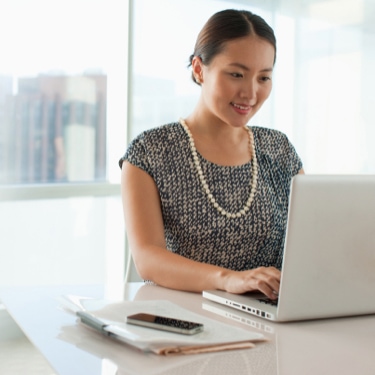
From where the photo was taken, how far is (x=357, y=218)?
1.39m

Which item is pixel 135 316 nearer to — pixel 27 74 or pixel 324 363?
pixel 324 363

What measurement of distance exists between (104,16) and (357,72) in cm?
175

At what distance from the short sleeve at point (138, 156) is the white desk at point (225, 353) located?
0.61m

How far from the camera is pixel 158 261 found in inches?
74.3

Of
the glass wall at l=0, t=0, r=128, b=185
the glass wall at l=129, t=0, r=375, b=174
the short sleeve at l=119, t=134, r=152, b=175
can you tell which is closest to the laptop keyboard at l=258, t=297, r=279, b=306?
the short sleeve at l=119, t=134, r=152, b=175

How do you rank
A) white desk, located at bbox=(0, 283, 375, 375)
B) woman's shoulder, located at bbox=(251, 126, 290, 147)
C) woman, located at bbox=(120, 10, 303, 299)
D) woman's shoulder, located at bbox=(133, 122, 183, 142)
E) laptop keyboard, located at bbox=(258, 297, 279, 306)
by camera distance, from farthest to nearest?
woman's shoulder, located at bbox=(251, 126, 290, 147) < woman's shoulder, located at bbox=(133, 122, 183, 142) < woman, located at bbox=(120, 10, 303, 299) < laptop keyboard, located at bbox=(258, 297, 279, 306) < white desk, located at bbox=(0, 283, 375, 375)

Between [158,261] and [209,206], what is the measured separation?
1.02 ft

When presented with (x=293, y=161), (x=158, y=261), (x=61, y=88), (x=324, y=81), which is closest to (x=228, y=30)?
(x=293, y=161)

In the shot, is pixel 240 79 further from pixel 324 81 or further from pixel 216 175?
pixel 324 81

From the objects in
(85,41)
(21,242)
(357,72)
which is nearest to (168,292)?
(21,242)

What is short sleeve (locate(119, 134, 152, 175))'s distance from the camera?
6.99 feet

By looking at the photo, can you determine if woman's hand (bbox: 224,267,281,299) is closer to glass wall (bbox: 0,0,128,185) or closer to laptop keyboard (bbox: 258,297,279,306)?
laptop keyboard (bbox: 258,297,279,306)

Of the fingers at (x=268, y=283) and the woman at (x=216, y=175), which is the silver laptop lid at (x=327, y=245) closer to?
the fingers at (x=268, y=283)

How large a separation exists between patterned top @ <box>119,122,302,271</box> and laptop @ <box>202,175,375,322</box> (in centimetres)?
65
